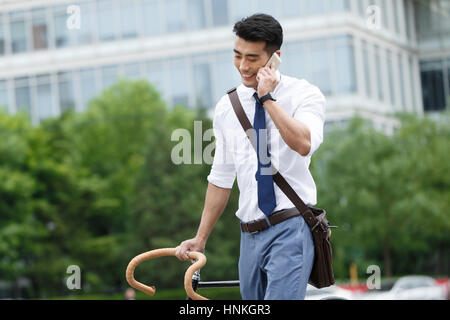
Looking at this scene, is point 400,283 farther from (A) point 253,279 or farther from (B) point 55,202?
(A) point 253,279

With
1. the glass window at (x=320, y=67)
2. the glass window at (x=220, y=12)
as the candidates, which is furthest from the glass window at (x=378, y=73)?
the glass window at (x=220, y=12)

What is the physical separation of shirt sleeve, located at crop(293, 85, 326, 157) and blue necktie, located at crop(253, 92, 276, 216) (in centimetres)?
16

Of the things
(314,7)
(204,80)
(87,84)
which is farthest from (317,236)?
(87,84)

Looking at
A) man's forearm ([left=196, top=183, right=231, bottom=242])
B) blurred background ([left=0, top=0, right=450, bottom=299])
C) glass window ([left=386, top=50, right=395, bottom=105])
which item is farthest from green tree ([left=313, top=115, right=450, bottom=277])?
man's forearm ([left=196, top=183, right=231, bottom=242])

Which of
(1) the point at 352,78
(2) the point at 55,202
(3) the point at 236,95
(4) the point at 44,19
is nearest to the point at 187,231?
(2) the point at 55,202

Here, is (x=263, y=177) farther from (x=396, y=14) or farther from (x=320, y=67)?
(x=396, y=14)

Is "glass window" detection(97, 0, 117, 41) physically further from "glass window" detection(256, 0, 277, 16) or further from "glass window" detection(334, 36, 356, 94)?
"glass window" detection(334, 36, 356, 94)

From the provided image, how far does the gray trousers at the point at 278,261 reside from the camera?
3.81 metres

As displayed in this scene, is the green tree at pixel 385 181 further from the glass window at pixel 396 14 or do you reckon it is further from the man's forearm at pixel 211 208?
the man's forearm at pixel 211 208

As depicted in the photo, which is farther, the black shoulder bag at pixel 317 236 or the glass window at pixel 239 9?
the glass window at pixel 239 9

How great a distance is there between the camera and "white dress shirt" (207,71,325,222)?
13.2 feet

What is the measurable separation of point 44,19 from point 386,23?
16.8m

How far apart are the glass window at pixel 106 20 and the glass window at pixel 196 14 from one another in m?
3.73

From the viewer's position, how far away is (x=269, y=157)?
13.5 ft
